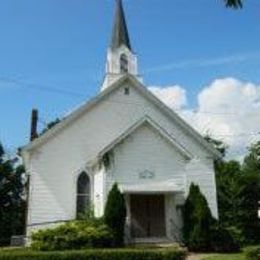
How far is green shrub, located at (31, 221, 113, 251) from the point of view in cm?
2389

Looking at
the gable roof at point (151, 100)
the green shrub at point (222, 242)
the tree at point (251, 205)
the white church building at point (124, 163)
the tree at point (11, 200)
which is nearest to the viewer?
the green shrub at point (222, 242)

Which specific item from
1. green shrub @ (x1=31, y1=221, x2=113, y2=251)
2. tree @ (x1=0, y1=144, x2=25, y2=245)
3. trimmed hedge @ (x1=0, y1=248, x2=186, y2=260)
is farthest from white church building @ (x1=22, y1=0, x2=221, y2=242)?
tree @ (x1=0, y1=144, x2=25, y2=245)

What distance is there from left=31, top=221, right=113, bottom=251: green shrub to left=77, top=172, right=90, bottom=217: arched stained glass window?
166 inches

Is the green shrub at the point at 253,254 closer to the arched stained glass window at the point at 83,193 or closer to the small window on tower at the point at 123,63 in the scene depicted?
the arched stained glass window at the point at 83,193

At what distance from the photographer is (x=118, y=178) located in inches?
1104

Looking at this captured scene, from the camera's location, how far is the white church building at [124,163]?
1113 inches

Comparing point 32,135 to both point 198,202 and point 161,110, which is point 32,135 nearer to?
A: point 161,110

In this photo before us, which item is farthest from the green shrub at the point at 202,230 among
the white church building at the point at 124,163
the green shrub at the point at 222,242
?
the white church building at the point at 124,163

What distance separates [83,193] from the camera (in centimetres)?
3002

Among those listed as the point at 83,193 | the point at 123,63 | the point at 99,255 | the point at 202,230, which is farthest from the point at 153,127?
the point at 123,63

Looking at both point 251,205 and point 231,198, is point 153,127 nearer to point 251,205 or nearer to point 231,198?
point 231,198

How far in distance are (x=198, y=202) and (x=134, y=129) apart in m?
4.90

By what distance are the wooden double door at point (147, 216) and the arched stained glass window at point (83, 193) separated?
102 inches

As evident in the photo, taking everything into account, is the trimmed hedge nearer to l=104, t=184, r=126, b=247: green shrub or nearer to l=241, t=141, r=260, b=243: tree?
l=104, t=184, r=126, b=247: green shrub
